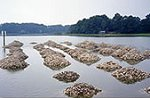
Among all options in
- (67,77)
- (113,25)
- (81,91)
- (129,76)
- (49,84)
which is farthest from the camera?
(113,25)

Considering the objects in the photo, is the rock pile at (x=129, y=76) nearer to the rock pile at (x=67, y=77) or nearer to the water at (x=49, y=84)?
the water at (x=49, y=84)

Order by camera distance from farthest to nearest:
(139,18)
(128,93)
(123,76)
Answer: (139,18), (123,76), (128,93)

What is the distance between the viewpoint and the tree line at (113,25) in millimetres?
128500

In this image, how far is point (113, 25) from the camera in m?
139

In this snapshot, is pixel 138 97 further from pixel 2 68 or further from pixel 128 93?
pixel 2 68

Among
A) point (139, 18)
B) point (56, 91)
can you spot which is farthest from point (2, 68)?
point (139, 18)

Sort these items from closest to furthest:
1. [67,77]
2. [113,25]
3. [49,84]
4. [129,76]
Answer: [49,84] → [129,76] → [67,77] → [113,25]

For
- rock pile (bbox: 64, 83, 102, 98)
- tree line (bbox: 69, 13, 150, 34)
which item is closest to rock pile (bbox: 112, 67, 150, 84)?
rock pile (bbox: 64, 83, 102, 98)

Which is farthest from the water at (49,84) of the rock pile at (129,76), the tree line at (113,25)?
the tree line at (113,25)

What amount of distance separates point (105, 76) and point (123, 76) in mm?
1533

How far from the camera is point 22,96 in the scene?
662 inches

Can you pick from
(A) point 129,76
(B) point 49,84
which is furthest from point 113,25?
(B) point 49,84

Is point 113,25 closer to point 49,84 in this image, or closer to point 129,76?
point 129,76

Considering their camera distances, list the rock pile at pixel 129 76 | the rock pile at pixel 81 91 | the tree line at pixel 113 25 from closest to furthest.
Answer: the rock pile at pixel 81 91 → the rock pile at pixel 129 76 → the tree line at pixel 113 25
